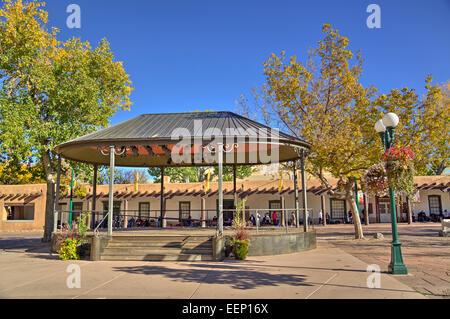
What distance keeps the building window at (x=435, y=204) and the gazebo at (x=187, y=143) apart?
78.7ft

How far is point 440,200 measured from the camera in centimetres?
3294

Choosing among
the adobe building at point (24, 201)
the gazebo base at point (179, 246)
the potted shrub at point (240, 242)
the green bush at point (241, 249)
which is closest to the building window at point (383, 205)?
the gazebo base at point (179, 246)

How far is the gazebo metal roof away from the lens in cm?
1206

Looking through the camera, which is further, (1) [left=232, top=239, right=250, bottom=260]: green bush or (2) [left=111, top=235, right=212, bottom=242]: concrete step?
(2) [left=111, top=235, right=212, bottom=242]: concrete step

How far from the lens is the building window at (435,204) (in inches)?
1298

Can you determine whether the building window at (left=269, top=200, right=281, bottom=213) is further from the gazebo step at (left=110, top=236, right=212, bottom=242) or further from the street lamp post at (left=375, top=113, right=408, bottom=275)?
the street lamp post at (left=375, top=113, right=408, bottom=275)

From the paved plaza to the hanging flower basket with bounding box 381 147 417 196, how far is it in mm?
2224

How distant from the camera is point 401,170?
876 centimetres

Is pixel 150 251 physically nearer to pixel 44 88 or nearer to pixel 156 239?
pixel 156 239

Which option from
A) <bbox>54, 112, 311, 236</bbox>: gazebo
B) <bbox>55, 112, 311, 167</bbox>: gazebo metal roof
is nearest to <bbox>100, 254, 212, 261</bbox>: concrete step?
<bbox>54, 112, 311, 236</bbox>: gazebo

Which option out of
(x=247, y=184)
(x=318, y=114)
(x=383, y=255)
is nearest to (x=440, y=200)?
(x=247, y=184)

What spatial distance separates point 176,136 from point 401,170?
7143 millimetres
